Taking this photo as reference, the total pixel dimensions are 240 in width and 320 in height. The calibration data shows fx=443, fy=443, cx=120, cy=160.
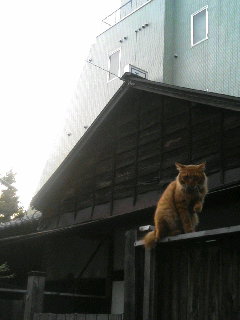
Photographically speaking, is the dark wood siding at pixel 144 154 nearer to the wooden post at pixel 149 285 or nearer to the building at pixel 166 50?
the wooden post at pixel 149 285

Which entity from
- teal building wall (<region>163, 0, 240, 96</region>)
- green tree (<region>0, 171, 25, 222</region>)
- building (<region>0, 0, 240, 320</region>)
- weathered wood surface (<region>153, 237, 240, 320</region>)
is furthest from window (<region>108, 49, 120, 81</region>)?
weathered wood surface (<region>153, 237, 240, 320</region>)

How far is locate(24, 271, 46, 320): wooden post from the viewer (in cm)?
702

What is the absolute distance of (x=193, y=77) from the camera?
2075 cm

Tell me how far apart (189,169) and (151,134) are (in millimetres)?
6109

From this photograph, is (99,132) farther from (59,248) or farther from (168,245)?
(168,245)

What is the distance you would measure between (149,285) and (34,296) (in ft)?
11.2

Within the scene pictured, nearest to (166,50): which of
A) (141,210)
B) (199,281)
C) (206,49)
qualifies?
(206,49)

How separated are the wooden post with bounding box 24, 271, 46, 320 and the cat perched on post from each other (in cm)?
297

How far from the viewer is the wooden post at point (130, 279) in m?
4.51

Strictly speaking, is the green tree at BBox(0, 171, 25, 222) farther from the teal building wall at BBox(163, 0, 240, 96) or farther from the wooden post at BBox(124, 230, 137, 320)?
the wooden post at BBox(124, 230, 137, 320)

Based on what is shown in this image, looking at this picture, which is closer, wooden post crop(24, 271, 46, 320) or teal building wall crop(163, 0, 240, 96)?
wooden post crop(24, 271, 46, 320)

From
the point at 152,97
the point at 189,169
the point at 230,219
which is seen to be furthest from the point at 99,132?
the point at 189,169

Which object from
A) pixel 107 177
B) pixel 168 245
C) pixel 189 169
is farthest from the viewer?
pixel 107 177

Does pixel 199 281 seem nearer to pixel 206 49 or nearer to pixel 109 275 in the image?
pixel 109 275
